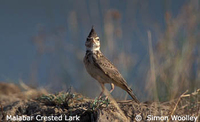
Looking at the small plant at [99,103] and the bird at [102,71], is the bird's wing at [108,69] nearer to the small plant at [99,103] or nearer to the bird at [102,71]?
the bird at [102,71]

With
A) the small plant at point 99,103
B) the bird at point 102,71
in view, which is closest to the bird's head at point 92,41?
the bird at point 102,71

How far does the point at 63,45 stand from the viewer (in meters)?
7.52

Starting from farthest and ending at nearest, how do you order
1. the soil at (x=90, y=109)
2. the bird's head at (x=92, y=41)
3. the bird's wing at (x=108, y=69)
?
1. the bird's head at (x=92, y=41)
2. the bird's wing at (x=108, y=69)
3. the soil at (x=90, y=109)

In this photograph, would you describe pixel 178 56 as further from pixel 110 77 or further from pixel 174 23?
pixel 110 77

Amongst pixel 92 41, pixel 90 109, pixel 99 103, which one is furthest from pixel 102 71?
pixel 90 109

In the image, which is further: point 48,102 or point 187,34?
point 187,34

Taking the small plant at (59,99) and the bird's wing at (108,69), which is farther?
the bird's wing at (108,69)

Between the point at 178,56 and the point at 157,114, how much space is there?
1676 mm

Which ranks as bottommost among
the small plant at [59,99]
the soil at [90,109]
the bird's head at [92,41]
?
the soil at [90,109]

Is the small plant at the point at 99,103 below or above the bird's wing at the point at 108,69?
Answer: below

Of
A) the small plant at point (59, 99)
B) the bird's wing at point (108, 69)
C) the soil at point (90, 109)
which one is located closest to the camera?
the soil at point (90, 109)

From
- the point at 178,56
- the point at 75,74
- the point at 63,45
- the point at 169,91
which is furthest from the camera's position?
the point at 63,45

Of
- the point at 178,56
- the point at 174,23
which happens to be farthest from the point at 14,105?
Answer: the point at 174,23

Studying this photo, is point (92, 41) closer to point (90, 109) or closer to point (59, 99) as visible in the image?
point (59, 99)
